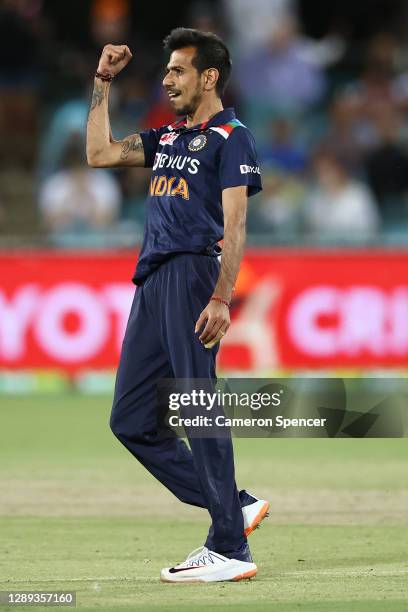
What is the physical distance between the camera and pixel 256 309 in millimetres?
14836

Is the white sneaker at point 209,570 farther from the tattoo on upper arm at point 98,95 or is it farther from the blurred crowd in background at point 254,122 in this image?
the blurred crowd in background at point 254,122

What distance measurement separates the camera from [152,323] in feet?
21.4

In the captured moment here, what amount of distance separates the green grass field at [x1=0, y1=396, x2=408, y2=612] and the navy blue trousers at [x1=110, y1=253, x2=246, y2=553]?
38cm

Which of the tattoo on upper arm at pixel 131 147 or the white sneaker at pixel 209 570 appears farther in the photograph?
the tattoo on upper arm at pixel 131 147

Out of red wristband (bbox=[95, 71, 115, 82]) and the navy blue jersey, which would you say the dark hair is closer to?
the navy blue jersey

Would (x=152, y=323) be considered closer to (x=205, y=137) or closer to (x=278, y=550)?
(x=205, y=137)

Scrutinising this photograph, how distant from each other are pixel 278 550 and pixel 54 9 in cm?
1500

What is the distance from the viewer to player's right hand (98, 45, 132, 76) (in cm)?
678

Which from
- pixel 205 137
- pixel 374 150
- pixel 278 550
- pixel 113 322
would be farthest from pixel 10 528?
pixel 374 150

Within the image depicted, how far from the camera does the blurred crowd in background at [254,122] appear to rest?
16312 millimetres

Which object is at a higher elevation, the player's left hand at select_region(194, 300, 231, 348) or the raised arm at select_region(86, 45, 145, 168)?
the raised arm at select_region(86, 45, 145, 168)
